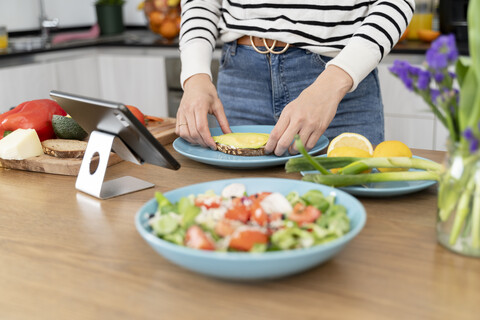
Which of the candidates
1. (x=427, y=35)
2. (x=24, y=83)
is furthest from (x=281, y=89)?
(x=24, y=83)

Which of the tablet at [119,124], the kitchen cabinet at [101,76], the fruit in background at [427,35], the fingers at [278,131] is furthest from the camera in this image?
the kitchen cabinet at [101,76]

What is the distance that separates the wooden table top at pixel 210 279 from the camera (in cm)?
63

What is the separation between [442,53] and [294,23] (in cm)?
85

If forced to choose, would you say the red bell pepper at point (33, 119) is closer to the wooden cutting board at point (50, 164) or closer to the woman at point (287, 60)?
the wooden cutting board at point (50, 164)

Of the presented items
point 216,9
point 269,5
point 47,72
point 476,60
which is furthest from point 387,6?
point 47,72

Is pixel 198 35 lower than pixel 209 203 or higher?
higher

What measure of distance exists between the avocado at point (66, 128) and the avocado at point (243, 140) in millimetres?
340

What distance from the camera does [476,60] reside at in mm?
669

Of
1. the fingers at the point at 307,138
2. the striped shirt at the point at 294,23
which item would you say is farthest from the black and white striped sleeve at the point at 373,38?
the fingers at the point at 307,138

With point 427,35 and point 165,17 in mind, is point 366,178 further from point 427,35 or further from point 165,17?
point 165,17

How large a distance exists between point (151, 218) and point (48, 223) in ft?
0.74

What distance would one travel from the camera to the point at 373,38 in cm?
124

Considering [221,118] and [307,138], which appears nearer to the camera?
[307,138]

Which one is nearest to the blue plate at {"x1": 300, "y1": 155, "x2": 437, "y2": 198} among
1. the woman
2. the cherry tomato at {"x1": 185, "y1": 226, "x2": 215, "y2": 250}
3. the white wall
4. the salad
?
the salad
